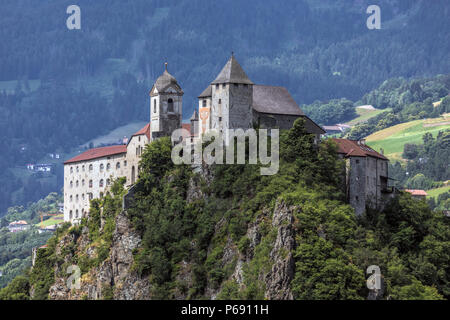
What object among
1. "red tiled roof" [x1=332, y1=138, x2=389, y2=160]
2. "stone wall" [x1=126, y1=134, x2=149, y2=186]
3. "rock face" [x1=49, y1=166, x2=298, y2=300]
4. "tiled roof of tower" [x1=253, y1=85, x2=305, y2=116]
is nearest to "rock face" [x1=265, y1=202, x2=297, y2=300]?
"rock face" [x1=49, y1=166, x2=298, y2=300]

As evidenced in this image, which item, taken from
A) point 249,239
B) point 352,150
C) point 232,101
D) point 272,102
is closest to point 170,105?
point 232,101

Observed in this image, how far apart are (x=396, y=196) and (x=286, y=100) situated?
1709 centimetres

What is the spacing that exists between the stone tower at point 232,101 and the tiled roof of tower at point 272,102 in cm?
229

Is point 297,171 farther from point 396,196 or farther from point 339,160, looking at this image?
point 396,196

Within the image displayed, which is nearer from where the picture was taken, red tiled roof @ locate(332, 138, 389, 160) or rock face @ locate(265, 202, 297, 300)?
rock face @ locate(265, 202, 297, 300)

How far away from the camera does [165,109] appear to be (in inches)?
4432

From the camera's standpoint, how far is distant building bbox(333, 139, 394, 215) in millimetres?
102250

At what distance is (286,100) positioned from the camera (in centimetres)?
11256

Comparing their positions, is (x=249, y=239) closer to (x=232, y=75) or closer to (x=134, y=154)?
(x=232, y=75)

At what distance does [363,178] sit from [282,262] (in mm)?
19404

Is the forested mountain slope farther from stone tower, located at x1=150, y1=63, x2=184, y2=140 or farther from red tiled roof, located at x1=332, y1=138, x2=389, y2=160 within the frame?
stone tower, located at x1=150, y1=63, x2=184, y2=140

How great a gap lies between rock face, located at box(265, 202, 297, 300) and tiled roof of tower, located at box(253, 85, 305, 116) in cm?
1973
